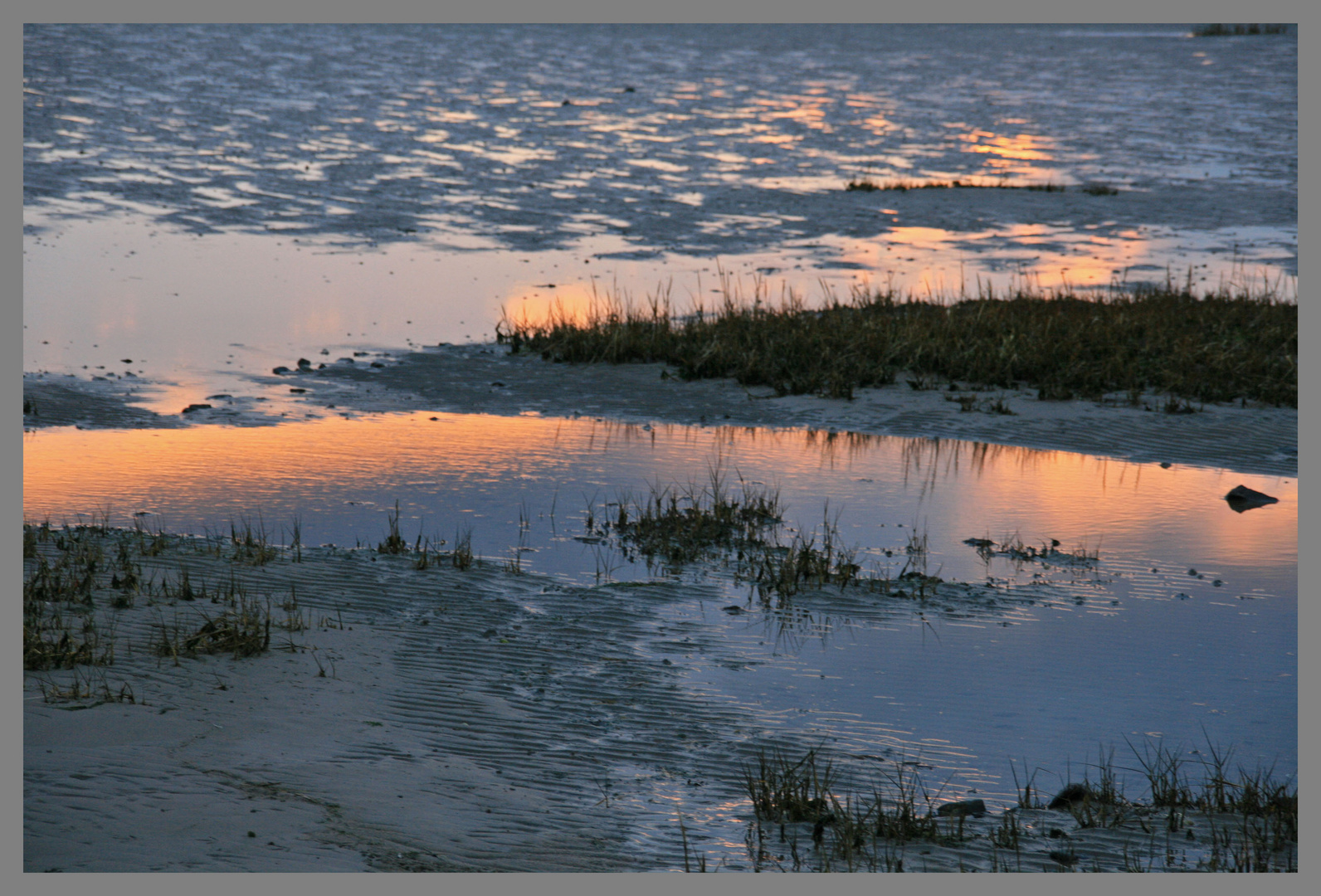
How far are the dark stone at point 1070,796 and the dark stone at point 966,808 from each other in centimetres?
34

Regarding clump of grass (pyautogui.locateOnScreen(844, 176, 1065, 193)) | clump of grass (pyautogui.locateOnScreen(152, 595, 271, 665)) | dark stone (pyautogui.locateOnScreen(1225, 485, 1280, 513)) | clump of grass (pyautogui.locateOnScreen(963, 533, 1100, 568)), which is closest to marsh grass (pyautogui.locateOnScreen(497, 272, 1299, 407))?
dark stone (pyautogui.locateOnScreen(1225, 485, 1280, 513))

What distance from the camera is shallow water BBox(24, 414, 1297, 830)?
6.75 meters

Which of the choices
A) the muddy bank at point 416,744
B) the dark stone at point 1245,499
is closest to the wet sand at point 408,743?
the muddy bank at point 416,744

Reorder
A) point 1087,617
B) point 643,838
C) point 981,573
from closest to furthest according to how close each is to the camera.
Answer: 1. point 643,838
2. point 1087,617
3. point 981,573

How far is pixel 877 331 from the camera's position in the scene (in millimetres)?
15195

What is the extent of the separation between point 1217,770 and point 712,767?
220 centimetres

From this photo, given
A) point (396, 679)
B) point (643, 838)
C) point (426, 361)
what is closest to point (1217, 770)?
point (643, 838)

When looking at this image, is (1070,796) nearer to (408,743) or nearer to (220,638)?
(408,743)

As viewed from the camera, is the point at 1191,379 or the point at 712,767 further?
Result: the point at 1191,379

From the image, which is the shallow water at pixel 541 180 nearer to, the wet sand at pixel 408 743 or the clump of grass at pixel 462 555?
the clump of grass at pixel 462 555

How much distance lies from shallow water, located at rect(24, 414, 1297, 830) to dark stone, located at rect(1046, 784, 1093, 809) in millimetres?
293

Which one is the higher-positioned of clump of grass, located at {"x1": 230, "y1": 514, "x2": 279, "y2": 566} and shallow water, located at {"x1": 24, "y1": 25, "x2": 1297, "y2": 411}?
shallow water, located at {"x1": 24, "y1": 25, "x2": 1297, "y2": 411}

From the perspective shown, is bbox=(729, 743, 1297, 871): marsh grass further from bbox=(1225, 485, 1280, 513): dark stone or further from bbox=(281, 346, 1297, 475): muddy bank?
bbox=(281, 346, 1297, 475): muddy bank

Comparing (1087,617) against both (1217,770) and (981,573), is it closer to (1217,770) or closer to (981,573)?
(981,573)
